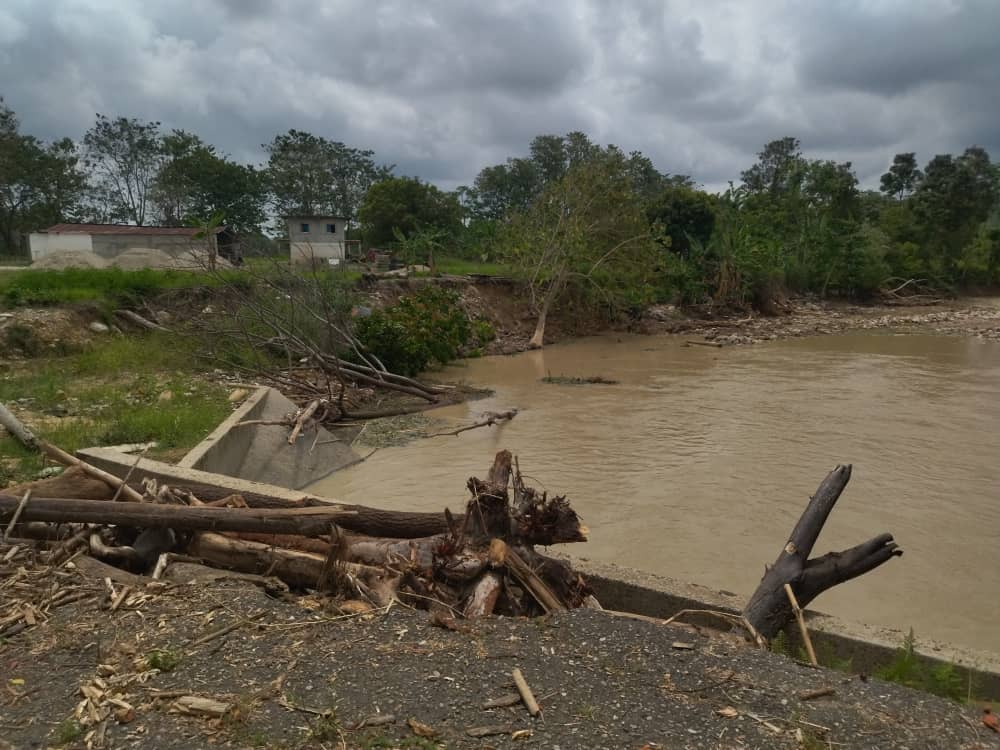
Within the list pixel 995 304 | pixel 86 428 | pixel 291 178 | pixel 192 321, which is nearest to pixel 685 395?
pixel 192 321

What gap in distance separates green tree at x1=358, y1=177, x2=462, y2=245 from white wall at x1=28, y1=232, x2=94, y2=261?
14185 mm

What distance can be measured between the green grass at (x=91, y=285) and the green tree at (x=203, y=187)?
34227mm

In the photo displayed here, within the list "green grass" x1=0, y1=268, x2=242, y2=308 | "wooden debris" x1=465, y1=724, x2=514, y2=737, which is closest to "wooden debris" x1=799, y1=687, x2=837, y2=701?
"wooden debris" x1=465, y1=724, x2=514, y2=737

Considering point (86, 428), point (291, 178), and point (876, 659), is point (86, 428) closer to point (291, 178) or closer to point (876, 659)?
point (876, 659)

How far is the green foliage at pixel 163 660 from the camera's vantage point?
3191 mm

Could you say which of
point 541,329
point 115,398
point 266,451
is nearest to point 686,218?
point 541,329

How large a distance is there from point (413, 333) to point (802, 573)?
489 inches

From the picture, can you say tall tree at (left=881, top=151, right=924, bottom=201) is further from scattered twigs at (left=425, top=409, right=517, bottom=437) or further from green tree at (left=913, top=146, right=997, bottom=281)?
scattered twigs at (left=425, top=409, right=517, bottom=437)

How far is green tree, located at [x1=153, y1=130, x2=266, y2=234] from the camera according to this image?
5034cm

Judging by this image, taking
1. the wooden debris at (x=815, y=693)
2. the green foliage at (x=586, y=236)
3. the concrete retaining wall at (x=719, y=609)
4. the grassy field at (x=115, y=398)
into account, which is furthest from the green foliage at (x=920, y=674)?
the green foliage at (x=586, y=236)

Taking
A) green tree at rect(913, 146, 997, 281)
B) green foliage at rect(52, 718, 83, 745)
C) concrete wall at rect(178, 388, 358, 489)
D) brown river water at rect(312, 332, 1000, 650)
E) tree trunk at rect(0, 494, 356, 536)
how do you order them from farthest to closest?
green tree at rect(913, 146, 997, 281) → concrete wall at rect(178, 388, 358, 489) → brown river water at rect(312, 332, 1000, 650) → tree trunk at rect(0, 494, 356, 536) → green foliage at rect(52, 718, 83, 745)

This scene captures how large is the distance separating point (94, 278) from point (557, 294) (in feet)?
48.3

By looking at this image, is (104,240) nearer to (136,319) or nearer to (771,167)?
(136,319)

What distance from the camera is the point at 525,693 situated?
9.76 ft
